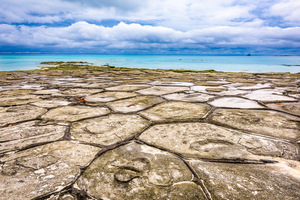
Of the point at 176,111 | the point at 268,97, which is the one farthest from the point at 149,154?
the point at 268,97

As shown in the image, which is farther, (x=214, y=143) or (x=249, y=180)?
(x=214, y=143)

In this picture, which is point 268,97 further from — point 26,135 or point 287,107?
point 26,135

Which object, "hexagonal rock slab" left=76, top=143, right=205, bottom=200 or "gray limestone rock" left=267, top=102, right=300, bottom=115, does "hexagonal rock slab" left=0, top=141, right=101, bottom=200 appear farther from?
"gray limestone rock" left=267, top=102, right=300, bottom=115

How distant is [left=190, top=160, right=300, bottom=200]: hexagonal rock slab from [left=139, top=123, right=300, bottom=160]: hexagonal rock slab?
90 mm

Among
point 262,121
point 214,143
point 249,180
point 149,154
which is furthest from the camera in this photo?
point 262,121

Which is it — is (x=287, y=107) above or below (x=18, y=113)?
above

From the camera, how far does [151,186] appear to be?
2.68 feet

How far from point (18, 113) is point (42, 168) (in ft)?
4.24

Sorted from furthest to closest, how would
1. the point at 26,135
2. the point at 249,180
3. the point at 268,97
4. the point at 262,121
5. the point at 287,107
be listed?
the point at 268,97 < the point at 287,107 < the point at 262,121 < the point at 26,135 < the point at 249,180

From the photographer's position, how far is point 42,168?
94 cm

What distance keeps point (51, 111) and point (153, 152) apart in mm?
1462

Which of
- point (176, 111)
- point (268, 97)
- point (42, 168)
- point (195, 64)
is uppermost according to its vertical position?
point (195, 64)

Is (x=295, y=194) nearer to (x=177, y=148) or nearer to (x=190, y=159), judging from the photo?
(x=190, y=159)

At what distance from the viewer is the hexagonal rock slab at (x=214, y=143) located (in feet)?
3.53
